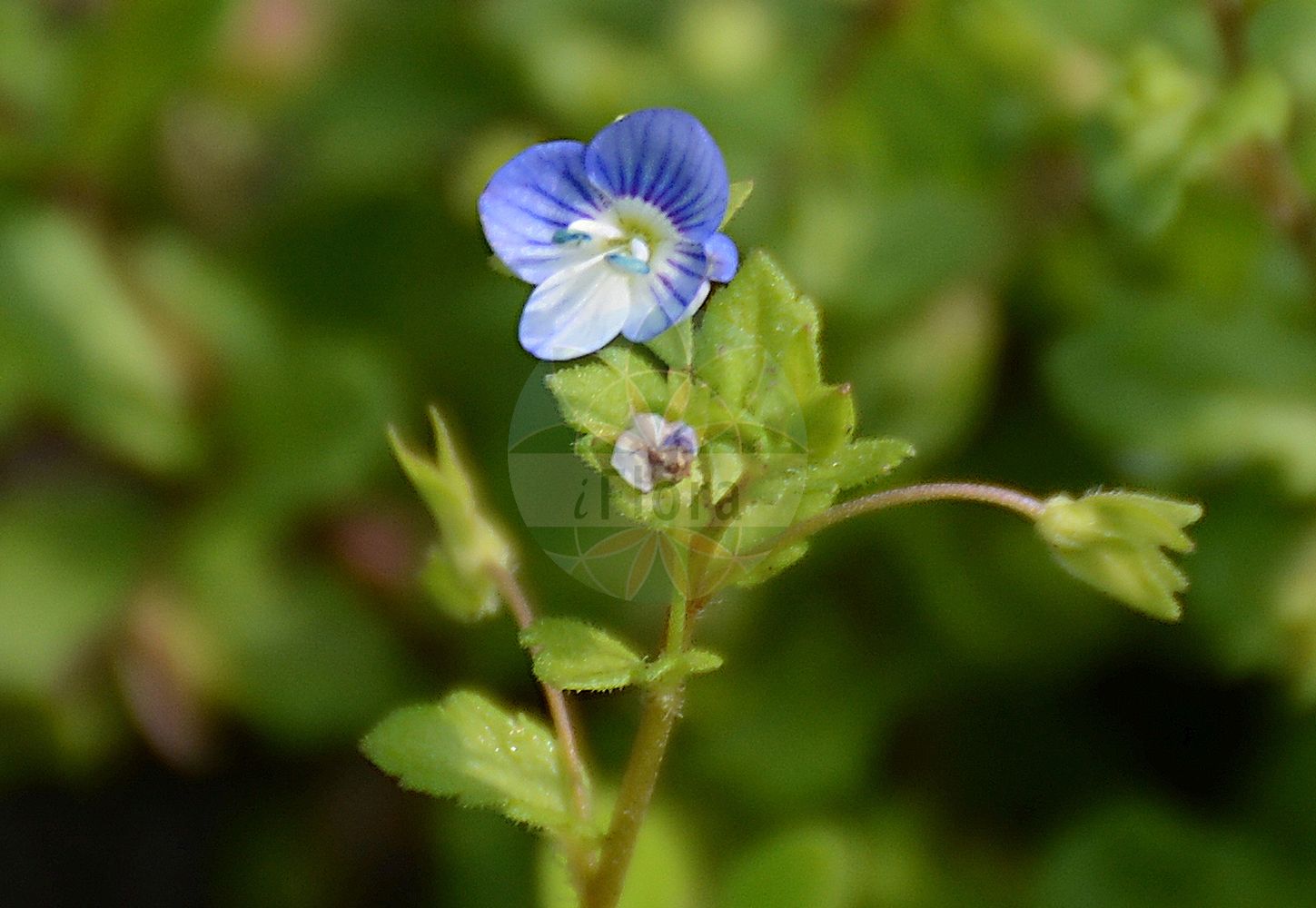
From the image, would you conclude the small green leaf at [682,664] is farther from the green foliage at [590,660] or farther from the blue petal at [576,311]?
the blue petal at [576,311]

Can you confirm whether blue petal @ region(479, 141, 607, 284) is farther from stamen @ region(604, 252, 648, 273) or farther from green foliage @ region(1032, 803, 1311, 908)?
green foliage @ region(1032, 803, 1311, 908)

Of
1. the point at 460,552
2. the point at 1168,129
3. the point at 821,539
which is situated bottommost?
the point at 460,552

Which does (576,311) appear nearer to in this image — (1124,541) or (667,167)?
(667,167)

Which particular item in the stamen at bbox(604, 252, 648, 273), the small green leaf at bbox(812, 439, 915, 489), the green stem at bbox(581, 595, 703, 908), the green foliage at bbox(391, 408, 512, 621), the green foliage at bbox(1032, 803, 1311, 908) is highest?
the green foliage at bbox(1032, 803, 1311, 908)

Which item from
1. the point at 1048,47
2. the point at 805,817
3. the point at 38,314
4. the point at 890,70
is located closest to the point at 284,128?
the point at 38,314

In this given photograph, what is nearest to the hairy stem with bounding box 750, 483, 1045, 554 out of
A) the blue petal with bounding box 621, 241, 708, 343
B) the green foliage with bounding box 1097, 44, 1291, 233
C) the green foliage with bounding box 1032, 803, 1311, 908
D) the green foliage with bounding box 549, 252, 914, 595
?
the green foliage with bounding box 549, 252, 914, 595

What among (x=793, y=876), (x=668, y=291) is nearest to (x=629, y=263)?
(x=668, y=291)
